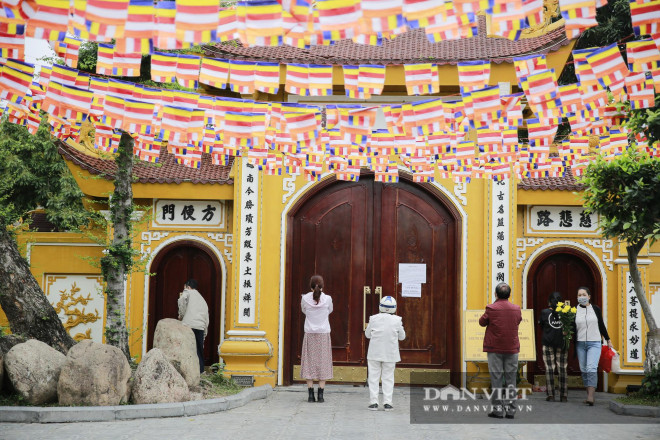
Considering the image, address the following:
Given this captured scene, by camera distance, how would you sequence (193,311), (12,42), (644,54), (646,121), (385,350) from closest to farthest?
(12,42)
(644,54)
(646,121)
(385,350)
(193,311)

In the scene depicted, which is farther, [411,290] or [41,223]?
[41,223]

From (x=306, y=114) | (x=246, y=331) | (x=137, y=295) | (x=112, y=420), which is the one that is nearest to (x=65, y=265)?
(x=137, y=295)

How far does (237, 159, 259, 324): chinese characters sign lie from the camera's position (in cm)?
1267

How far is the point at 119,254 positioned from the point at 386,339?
3.94 metres

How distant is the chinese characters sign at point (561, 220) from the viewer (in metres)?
13.6

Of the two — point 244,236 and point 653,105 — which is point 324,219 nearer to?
point 244,236

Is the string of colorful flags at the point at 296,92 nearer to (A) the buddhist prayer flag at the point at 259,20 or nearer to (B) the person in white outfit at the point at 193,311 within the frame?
(A) the buddhist prayer flag at the point at 259,20

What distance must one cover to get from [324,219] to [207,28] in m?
7.09

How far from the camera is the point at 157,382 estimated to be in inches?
377

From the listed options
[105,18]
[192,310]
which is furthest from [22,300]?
[105,18]

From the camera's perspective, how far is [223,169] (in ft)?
45.9

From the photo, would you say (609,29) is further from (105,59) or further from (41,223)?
(41,223)

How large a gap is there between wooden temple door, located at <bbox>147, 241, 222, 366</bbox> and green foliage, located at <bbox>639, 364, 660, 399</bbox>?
7166 millimetres

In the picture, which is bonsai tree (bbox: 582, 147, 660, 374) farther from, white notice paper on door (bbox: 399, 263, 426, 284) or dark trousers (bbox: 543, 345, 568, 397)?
white notice paper on door (bbox: 399, 263, 426, 284)
